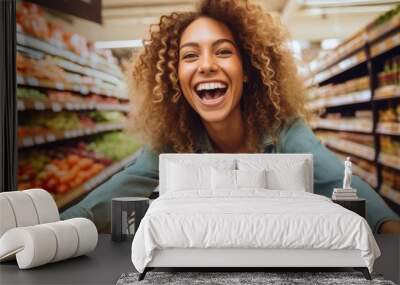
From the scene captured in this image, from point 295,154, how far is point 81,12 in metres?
2.61

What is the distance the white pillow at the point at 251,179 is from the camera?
18.4 ft

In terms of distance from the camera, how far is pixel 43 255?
4594 mm

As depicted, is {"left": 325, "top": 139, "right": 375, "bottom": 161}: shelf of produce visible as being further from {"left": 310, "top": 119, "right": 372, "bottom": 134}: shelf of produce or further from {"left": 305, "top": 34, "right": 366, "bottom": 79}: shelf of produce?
{"left": 305, "top": 34, "right": 366, "bottom": 79}: shelf of produce

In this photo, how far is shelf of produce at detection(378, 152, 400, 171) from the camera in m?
6.13

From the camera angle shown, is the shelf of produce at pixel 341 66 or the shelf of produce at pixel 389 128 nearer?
the shelf of produce at pixel 389 128

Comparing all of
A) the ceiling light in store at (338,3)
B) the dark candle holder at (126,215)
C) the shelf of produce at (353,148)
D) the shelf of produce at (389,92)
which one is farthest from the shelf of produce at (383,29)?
the dark candle holder at (126,215)

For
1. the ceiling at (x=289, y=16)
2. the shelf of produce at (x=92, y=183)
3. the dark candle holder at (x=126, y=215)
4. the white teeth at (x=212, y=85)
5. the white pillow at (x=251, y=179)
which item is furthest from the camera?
the shelf of produce at (x=92, y=183)

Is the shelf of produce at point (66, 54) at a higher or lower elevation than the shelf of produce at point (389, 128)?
higher

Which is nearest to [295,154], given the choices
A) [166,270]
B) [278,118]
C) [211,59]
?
[278,118]

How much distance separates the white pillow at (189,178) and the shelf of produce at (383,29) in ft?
6.98

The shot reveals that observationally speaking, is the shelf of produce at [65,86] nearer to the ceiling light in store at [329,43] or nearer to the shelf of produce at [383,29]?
the ceiling light in store at [329,43]

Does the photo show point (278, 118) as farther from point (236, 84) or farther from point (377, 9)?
point (377, 9)

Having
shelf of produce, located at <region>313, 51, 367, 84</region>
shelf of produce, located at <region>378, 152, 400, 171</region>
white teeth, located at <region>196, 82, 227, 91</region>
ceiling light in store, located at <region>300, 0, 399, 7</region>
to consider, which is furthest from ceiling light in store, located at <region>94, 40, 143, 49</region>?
shelf of produce, located at <region>378, 152, 400, 171</region>

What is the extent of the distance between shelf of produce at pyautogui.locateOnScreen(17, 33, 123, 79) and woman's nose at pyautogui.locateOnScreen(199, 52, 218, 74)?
0.88m
